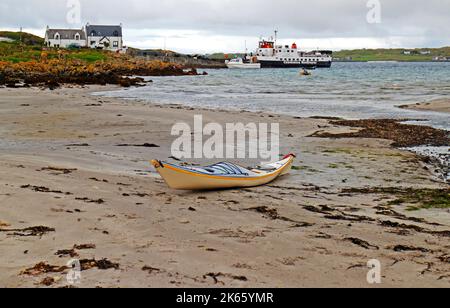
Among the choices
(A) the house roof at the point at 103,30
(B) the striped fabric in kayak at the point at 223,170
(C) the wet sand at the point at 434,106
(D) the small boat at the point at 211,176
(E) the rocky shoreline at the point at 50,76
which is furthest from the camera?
(A) the house roof at the point at 103,30

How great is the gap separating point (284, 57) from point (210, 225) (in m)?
123

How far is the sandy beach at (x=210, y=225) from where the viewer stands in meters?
6.22

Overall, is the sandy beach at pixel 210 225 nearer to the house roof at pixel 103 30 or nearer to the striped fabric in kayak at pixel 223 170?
the striped fabric in kayak at pixel 223 170

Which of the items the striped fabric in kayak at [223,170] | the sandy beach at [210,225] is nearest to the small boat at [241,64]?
the sandy beach at [210,225]

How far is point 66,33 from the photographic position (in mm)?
117438

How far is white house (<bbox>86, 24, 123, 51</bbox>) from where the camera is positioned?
399 ft

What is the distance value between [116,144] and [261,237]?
9.62 meters

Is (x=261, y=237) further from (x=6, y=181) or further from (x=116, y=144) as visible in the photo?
(x=116, y=144)

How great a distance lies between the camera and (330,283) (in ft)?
19.9

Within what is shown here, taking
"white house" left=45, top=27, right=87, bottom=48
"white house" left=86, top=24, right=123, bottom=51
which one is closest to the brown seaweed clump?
"white house" left=45, top=27, right=87, bottom=48

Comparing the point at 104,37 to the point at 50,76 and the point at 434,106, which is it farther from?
the point at 434,106

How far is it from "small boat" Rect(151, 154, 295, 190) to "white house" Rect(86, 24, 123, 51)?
378 ft

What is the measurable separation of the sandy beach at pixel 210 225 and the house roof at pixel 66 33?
346 ft

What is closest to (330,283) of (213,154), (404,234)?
(404,234)
